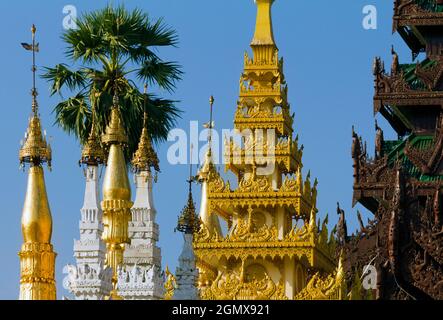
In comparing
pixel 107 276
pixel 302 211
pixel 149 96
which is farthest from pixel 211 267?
pixel 149 96

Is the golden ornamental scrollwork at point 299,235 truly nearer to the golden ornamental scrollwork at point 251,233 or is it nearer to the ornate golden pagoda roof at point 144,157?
the golden ornamental scrollwork at point 251,233

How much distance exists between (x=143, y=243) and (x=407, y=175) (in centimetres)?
851

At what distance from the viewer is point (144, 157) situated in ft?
295

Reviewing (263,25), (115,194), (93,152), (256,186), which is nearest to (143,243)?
(115,194)

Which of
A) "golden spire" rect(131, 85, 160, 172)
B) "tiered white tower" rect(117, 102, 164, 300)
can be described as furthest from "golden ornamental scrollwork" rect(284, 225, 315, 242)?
"golden spire" rect(131, 85, 160, 172)

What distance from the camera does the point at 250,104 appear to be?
82000 mm

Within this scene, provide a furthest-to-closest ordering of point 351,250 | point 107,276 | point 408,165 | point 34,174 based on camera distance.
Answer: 1. point 408,165
2. point 351,250
3. point 34,174
4. point 107,276

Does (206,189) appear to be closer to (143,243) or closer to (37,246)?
(143,243)

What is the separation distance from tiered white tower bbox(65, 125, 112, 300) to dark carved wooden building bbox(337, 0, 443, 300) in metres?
7.68

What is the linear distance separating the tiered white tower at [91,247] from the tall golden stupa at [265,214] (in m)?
3.18

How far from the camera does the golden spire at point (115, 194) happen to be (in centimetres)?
8631

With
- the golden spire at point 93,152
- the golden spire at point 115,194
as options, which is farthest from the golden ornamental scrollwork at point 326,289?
the golden spire at point 93,152
